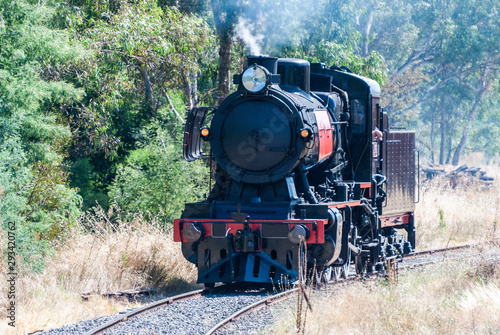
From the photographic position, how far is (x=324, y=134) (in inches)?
380

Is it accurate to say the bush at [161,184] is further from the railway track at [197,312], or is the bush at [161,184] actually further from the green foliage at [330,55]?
the railway track at [197,312]

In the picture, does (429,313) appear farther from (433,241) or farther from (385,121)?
(433,241)

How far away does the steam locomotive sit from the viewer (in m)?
9.04

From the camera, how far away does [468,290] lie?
8.31 metres

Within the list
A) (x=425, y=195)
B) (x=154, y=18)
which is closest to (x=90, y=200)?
(x=154, y=18)

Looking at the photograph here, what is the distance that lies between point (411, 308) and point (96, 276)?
487cm

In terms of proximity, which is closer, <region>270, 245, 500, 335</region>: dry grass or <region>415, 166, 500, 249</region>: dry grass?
<region>270, 245, 500, 335</region>: dry grass

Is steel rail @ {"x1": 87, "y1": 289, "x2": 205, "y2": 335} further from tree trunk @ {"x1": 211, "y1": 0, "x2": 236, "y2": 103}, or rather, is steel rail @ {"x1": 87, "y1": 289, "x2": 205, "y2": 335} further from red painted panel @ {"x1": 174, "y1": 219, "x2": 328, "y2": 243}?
tree trunk @ {"x1": 211, "y1": 0, "x2": 236, "y2": 103}

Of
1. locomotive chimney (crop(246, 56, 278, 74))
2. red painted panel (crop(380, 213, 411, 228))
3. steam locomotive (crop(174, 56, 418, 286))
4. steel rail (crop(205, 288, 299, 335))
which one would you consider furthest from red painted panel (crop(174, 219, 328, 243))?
red painted panel (crop(380, 213, 411, 228))

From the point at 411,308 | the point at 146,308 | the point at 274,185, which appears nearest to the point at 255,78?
the point at 274,185

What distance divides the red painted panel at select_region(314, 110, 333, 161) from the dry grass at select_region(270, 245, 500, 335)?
1.90 meters

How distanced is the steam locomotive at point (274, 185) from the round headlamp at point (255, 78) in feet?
0.04

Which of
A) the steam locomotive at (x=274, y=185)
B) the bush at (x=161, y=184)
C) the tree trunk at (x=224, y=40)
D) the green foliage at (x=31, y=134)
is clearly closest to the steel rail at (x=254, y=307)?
A: the steam locomotive at (x=274, y=185)

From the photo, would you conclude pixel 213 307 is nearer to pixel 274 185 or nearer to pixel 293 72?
pixel 274 185
